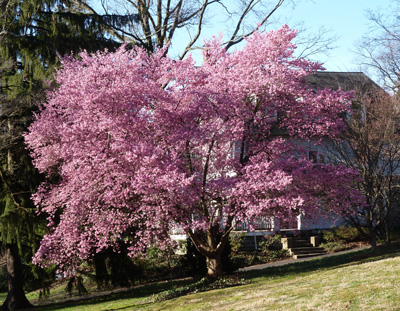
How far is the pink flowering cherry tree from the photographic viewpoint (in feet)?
39.6

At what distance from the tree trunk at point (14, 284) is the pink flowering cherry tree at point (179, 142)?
3.98 m

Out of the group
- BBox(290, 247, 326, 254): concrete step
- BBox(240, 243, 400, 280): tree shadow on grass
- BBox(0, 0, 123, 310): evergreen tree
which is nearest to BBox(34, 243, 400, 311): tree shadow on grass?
BBox(240, 243, 400, 280): tree shadow on grass

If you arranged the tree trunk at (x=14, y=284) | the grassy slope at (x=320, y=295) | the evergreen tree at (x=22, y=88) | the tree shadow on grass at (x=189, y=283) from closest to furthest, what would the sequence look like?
the grassy slope at (x=320, y=295), the tree shadow on grass at (x=189, y=283), the evergreen tree at (x=22, y=88), the tree trunk at (x=14, y=284)

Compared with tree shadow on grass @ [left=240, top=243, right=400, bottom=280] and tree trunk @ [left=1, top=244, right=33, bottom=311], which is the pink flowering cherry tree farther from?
tree trunk @ [left=1, top=244, right=33, bottom=311]

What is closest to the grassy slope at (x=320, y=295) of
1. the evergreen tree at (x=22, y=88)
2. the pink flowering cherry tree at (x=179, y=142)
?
the pink flowering cherry tree at (x=179, y=142)

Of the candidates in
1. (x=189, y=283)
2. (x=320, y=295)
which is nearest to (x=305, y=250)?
(x=189, y=283)

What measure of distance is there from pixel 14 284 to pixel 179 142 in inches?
349

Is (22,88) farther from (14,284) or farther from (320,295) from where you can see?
(320,295)

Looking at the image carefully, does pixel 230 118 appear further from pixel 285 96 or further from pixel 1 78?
pixel 1 78

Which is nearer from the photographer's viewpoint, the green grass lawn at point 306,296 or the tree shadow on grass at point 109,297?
the green grass lawn at point 306,296

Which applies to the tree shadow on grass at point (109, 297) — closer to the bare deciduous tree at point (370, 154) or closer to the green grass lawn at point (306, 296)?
the green grass lawn at point (306, 296)

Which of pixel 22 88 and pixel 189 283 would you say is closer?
pixel 189 283

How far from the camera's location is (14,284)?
16844 mm

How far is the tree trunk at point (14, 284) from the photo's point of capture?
16.7 m
